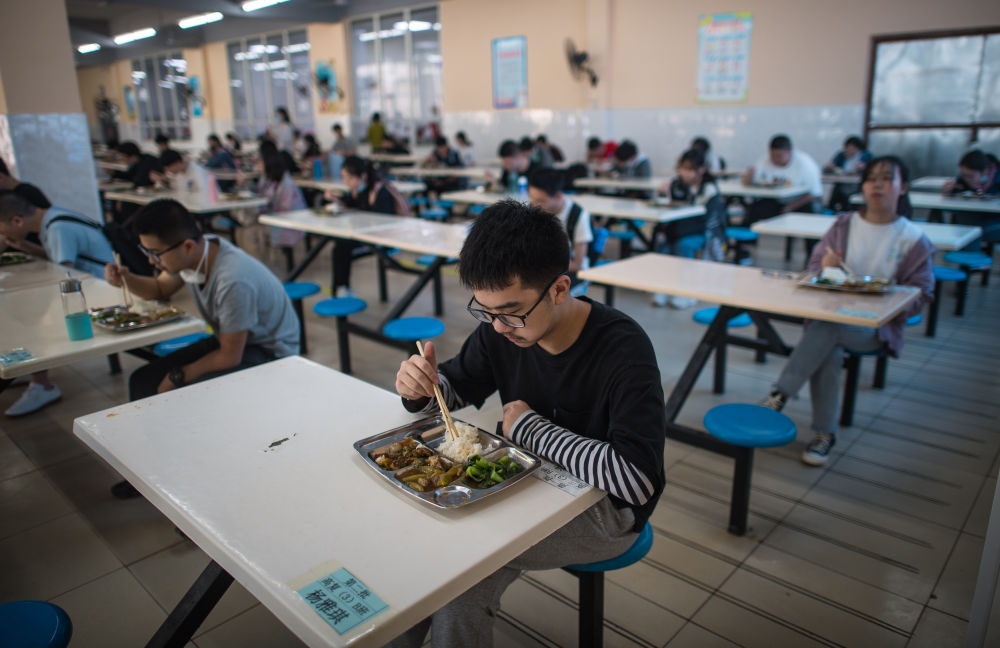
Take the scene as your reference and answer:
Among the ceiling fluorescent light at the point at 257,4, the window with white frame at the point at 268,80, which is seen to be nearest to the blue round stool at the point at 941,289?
the ceiling fluorescent light at the point at 257,4

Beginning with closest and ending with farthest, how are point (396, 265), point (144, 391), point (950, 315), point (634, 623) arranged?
point (634, 623), point (144, 391), point (396, 265), point (950, 315)

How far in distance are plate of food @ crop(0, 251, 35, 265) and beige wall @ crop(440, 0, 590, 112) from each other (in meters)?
7.75

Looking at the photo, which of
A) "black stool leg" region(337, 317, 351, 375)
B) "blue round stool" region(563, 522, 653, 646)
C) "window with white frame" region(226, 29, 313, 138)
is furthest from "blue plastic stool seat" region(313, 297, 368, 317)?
"window with white frame" region(226, 29, 313, 138)

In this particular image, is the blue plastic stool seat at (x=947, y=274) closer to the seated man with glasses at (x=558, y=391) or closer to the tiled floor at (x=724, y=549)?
the tiled floor at (x=724, y=549)

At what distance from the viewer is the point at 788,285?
274cm

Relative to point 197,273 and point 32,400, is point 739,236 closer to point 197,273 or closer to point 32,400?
point 197,273

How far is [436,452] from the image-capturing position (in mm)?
1385

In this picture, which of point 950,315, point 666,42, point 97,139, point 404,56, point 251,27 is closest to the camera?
point 950,315

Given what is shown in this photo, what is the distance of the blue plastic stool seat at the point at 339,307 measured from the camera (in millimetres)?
3574

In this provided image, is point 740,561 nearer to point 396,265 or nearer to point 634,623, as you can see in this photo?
point 634,623

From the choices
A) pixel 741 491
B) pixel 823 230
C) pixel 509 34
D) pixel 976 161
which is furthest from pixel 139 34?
pixel 741 491

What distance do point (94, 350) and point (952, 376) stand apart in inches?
163

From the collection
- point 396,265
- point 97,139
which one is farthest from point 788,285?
→ point 97,139

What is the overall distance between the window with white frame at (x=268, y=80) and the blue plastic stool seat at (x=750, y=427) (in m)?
13.1
